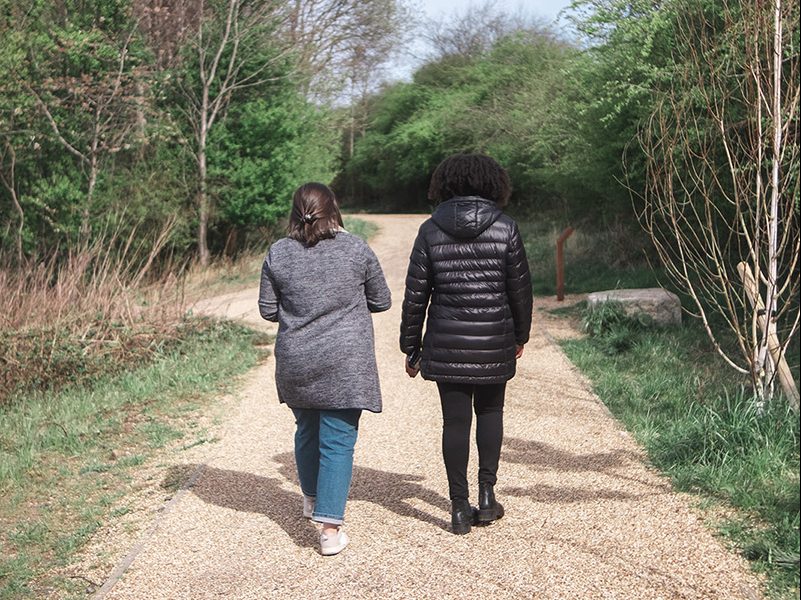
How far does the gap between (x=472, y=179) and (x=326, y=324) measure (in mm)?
987

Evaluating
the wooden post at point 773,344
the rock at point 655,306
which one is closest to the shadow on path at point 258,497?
the wooden post at point 773,344

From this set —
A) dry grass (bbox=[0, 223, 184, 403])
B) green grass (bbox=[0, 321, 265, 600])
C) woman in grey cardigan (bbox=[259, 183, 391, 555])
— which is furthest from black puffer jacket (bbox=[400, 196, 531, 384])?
dry grass (bbox=[0, 223, 184, 403])

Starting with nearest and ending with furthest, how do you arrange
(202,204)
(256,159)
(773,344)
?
(773,344), (202,204), (256,159)

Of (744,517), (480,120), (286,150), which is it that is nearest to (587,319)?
(744,517)

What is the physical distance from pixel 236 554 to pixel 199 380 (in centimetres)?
445

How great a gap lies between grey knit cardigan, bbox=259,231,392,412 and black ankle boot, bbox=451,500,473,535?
679 mm

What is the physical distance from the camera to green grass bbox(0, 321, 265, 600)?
16.5ft

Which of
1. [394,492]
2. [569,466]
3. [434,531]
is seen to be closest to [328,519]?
[434,531]

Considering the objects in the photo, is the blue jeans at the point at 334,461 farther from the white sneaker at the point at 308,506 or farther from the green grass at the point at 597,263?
the green grass at the point at 597,263

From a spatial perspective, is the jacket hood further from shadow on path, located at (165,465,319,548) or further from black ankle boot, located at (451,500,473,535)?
shadow on path, located at (165,465,319,548)

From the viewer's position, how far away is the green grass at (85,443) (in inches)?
198

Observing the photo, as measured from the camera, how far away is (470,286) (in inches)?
177

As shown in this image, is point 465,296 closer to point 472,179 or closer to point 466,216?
point 466,216

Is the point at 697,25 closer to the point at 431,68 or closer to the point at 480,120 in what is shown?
the point at 480,120
